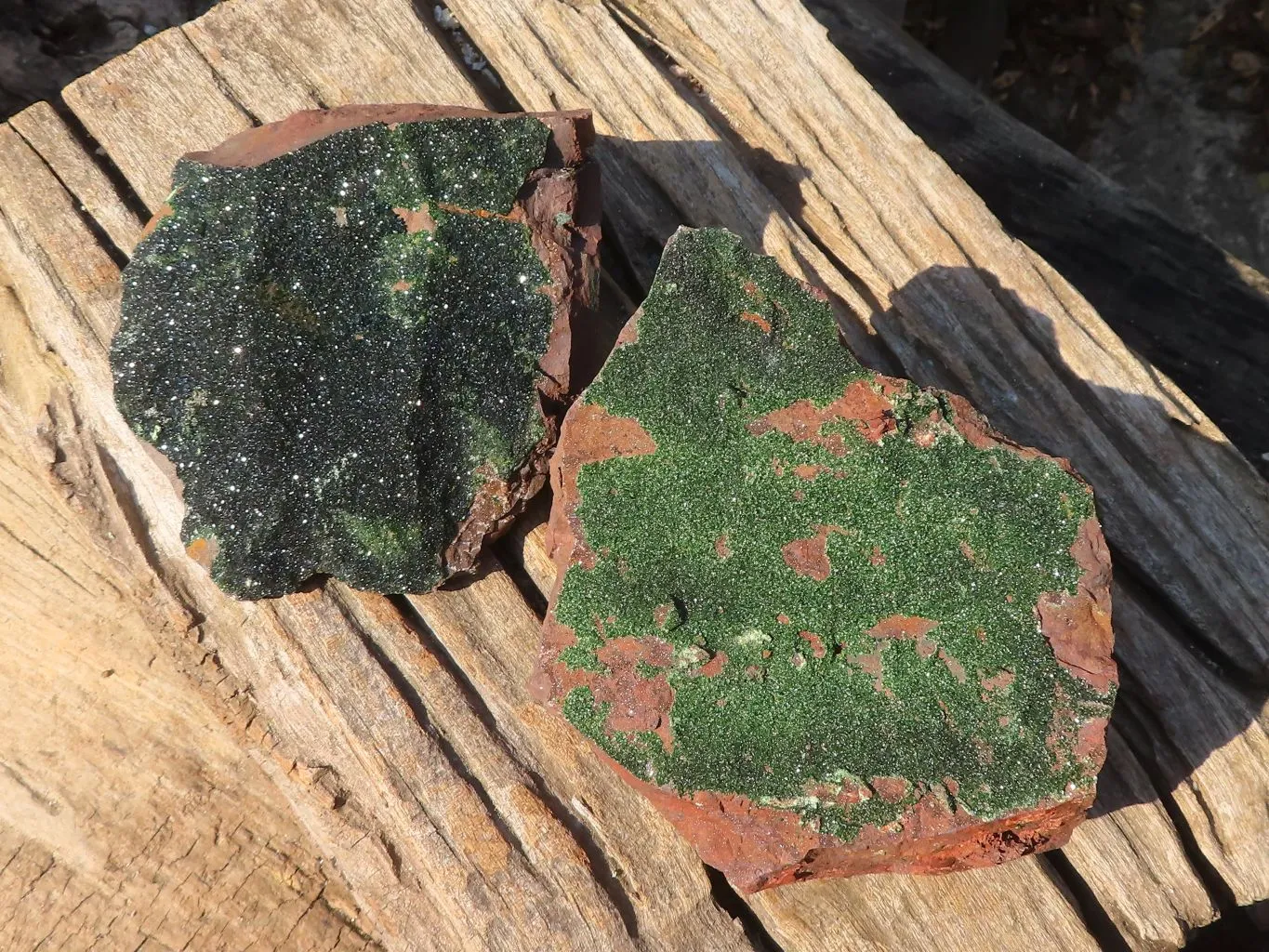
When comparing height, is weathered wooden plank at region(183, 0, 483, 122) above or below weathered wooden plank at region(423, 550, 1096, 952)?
above

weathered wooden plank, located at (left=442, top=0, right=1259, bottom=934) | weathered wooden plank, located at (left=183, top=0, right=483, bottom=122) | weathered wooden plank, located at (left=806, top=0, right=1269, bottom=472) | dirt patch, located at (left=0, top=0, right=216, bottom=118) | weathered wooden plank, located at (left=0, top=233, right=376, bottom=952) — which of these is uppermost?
dirt patch, located at (left=0, top=0, right=216, bottom=118)

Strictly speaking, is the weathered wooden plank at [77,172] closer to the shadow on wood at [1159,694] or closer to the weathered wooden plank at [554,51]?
the weathered wooden plank at [554,51]

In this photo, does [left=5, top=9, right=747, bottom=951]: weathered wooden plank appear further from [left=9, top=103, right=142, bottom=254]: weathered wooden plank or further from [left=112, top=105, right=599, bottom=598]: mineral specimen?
[left=9, top=103, right=142, bottom=254]: weathered wooden plank

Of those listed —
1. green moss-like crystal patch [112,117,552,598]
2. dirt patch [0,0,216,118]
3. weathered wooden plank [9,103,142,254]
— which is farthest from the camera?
dirt patch [0,0,216,118]

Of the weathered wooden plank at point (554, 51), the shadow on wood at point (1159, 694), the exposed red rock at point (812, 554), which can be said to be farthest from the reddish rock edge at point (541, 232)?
the shadow on wood at point (1159, 694)

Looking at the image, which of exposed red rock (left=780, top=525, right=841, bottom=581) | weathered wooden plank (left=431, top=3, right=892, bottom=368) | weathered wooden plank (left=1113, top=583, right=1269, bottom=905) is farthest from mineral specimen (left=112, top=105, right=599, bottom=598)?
weathered wooden plank (left=1113, top=583, right=1269, bottom=905)

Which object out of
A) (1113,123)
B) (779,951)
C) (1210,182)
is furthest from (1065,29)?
(779,951)
